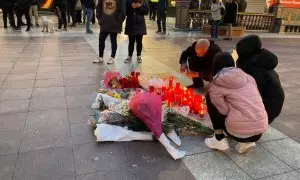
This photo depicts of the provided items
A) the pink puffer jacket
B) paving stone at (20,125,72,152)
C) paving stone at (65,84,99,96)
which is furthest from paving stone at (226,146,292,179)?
paving stone at (65,84,99,96)

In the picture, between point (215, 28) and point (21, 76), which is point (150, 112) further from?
point (215, 28)

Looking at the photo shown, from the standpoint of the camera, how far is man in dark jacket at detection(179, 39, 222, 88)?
4898mm

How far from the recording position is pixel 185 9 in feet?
45.3

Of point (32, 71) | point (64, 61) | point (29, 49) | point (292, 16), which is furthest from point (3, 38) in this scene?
point (292, 16)

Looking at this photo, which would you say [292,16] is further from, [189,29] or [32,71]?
[32,71]

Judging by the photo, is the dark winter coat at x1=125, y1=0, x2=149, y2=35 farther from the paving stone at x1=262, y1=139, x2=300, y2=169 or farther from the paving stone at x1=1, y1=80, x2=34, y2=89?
the paving stone at x1=262, y1=139, x2=300, y2=169

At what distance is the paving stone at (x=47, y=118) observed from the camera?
3.68 m

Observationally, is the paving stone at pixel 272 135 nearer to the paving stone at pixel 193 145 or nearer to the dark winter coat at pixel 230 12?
the paving stone at pixel 193 145

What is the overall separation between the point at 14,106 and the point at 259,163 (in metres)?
3.25

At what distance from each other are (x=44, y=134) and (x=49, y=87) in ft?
5.90

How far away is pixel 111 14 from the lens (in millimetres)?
6410

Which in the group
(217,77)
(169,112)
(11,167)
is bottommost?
(11,167)

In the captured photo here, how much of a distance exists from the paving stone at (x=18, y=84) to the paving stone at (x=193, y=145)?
2.99 m

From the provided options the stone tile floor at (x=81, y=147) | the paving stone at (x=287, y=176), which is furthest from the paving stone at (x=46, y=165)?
the paving stone at (x=287, y=176)
